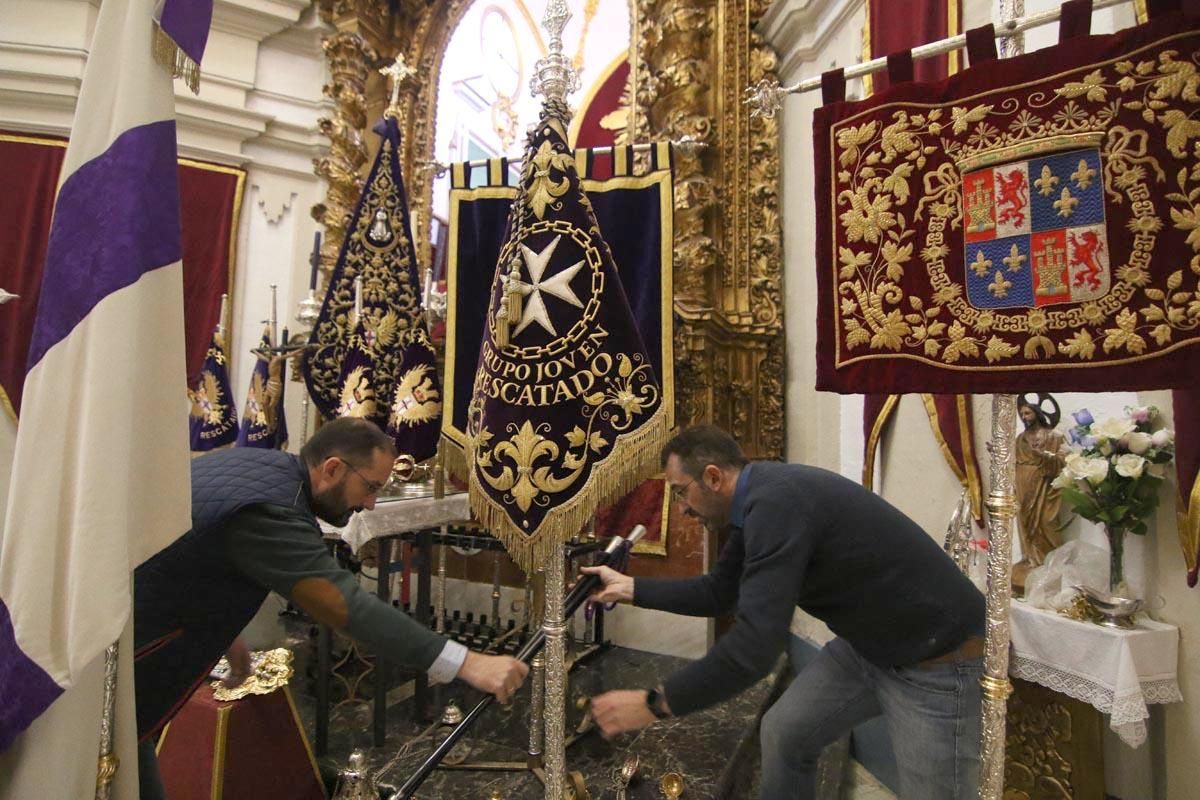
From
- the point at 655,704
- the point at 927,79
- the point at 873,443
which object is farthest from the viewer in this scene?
the point at 873,443

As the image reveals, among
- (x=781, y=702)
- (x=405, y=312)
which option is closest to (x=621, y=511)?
(x=405, y=312)

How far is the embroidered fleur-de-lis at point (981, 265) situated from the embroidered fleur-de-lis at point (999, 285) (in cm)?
2

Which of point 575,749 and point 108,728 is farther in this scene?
point 575,749

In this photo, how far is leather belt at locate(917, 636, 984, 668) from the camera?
1571 mm

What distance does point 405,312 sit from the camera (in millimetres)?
3293

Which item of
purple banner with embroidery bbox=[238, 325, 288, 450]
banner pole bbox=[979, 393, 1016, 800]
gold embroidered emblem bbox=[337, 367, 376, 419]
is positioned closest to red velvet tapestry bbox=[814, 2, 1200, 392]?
banner pole bbox=[979, 393, 1016, 800]

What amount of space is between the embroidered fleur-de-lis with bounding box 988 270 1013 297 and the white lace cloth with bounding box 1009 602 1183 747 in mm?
1074

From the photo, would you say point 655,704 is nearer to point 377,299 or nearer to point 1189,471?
point 1189,471

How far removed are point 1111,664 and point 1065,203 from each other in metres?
1.25

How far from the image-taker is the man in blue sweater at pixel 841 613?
56.9 inches

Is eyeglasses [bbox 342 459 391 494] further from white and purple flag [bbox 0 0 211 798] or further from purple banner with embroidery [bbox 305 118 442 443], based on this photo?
purple banner with embroidery [bbox 305 118 442 443]

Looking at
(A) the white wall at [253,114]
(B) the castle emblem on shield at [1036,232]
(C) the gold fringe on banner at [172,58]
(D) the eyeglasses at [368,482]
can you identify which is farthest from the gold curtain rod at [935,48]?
(A) the white wall at [253,114]

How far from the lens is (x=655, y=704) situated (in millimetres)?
1439

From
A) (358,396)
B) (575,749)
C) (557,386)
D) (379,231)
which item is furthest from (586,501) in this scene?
(379,231)
